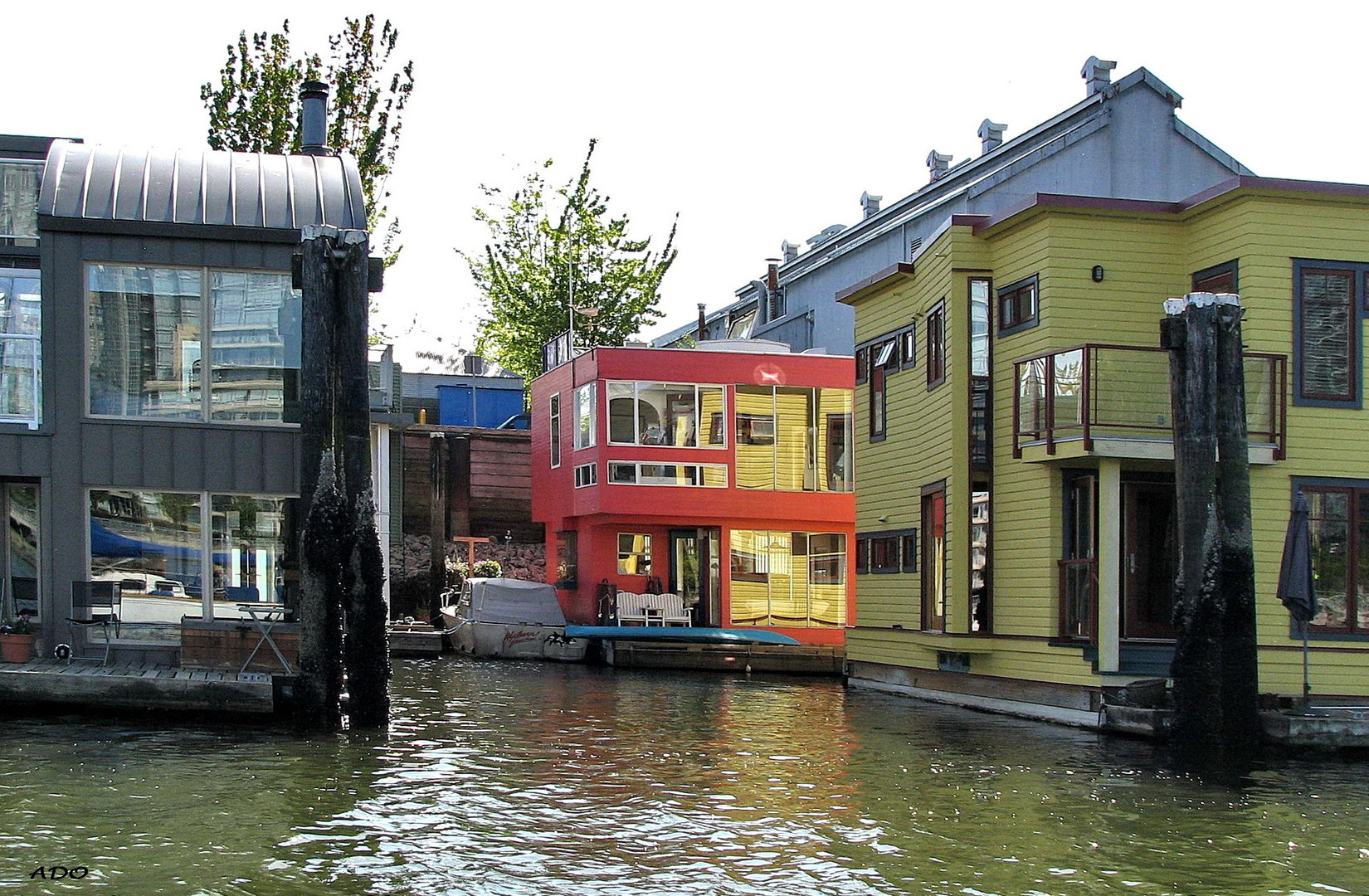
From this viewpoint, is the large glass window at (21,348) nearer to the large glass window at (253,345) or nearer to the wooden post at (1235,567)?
the large glass window at (253,345)

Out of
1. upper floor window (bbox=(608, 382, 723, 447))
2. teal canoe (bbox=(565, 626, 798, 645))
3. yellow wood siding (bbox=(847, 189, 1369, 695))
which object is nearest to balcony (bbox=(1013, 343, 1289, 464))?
yellow wood siding (bbox=(847, 189, 1369, 695))

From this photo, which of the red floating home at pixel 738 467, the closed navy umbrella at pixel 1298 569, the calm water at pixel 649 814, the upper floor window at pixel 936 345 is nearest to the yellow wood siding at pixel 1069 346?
the upper floor window at pixel 936 345

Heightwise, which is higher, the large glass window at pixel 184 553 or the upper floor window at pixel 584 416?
the upper floor window at pixel 584 416

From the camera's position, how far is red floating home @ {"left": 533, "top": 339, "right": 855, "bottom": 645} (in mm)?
38188

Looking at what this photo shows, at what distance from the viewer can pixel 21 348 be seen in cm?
2023

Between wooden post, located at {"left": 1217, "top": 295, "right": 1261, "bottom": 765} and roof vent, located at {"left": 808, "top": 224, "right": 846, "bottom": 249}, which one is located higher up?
roof vent, located at {"left": 808, "top": 224, "right": 846, "bottom": 249}

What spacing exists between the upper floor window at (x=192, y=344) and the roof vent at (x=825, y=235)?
1256 inches

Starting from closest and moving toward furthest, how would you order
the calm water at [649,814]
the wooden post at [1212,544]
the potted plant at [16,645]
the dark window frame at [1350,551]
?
1. the calm water at [649,814]
2. the wooden post at [1212,544]
3. the potted plant at [16,645]
4. the dark window frame at [1350,551]

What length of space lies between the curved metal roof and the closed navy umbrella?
12.7 m

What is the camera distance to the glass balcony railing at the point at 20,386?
65.8 feet

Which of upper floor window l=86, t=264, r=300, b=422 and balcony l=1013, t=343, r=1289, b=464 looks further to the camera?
balcony l=1013, t=343, r=1289, b=464

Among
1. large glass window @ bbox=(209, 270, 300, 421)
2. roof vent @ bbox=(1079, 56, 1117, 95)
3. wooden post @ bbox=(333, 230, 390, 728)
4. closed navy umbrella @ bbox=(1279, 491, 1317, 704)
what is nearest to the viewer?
wooden post @ bbox=(333, 230, 390, 728)

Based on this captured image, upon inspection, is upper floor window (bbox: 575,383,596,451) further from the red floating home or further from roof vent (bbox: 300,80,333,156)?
roof vent (bbox: 300,80,333,156)

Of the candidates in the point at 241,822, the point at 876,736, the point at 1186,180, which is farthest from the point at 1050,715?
the point at 1186,180
